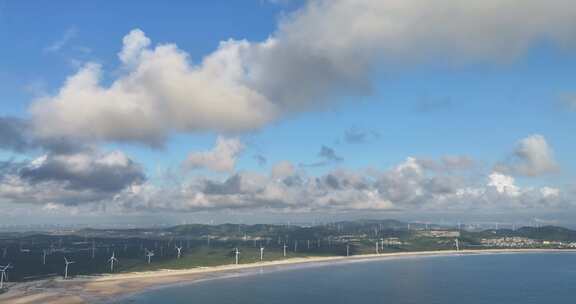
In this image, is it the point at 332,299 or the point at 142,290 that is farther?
the point at 142,290

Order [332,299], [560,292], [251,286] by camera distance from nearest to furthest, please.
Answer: [332,299] < [560,292] < [251,286]

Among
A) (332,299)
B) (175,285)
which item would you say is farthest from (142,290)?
(332,299)

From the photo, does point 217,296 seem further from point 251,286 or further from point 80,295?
point 80,295

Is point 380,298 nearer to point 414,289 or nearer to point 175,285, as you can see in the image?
point 414,289

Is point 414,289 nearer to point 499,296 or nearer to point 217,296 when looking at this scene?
point 499,296

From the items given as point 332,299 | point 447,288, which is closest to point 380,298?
point 332,299

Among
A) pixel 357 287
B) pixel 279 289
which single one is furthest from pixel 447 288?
pixel 279 289

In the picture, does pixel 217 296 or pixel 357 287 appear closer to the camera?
pixel 217 296

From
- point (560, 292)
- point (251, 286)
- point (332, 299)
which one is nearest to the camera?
point (332, 299)
